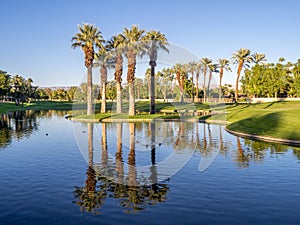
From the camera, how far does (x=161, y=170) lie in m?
21.9

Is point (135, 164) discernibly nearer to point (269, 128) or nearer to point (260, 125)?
point (269, 128)

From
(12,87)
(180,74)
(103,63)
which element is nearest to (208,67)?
(180,74)

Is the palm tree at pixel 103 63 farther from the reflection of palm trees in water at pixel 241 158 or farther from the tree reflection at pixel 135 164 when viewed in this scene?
the reflection of palm trees in water at pixel 241 158

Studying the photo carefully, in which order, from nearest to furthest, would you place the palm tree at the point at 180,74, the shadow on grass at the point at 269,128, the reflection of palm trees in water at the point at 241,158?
the reflection of palm trees in water at the point at 241,158 → the shadow on grass at the point at 269,128 → the palm tree at the point at 180,74

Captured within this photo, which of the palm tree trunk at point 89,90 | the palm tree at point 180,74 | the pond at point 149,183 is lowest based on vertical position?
the pond at point 149,183

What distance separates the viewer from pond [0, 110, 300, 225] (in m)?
13.5

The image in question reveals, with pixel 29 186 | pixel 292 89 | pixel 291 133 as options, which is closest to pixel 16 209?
pixel 29 186

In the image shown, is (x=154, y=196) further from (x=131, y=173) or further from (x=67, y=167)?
(x=67, y=167)

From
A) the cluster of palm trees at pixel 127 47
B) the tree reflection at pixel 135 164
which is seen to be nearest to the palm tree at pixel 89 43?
the cluster of palm trees at pixel 127 47

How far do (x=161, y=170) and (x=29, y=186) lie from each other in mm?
8875

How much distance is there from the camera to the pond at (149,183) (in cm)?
1354

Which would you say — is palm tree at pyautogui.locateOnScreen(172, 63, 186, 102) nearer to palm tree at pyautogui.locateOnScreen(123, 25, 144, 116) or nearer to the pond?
palm tree at pyautogui.locateOnScreen(123, 25, 144, 116)

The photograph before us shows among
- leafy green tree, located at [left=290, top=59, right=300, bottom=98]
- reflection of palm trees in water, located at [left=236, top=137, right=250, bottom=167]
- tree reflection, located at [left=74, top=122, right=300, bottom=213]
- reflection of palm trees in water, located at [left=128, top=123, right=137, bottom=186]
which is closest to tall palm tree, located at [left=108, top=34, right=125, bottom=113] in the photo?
tree reflection, located at [left=74, top=122, right=300, bottom=213]

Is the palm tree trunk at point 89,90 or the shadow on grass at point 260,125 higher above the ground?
the palm tree trunk at point 89,90
